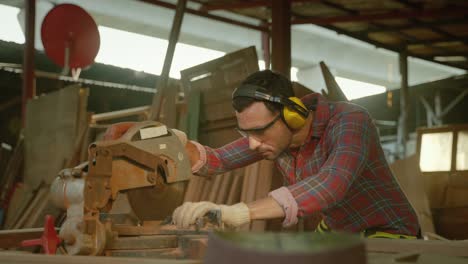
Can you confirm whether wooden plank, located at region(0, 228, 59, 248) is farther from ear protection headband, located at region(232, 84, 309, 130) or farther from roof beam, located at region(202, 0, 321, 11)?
roof beam, located at region(202, 0, 321, 11)

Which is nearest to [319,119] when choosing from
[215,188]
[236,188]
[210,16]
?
[236,188]

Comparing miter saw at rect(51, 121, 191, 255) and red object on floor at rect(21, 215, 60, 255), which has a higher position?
miter saw at rect(51, 121, 191, 255)

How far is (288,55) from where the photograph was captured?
205 inches

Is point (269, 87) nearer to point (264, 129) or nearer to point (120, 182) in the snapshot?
point (264, 129)

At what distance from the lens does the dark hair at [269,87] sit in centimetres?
223

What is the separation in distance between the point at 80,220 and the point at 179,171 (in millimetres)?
418

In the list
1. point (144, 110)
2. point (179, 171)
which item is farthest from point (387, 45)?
point (179, 171)

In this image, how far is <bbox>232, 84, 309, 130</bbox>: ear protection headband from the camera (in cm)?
221

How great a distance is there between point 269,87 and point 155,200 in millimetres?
669

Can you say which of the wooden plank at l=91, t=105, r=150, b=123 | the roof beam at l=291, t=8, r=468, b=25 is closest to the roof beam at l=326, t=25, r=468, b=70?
the roof beam at l=291, t=8, r=468, b=25

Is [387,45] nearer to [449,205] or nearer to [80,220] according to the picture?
[449,205]

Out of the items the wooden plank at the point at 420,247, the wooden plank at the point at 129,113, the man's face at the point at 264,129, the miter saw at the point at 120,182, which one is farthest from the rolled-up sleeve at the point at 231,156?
the wooden plank at the point at 129,113

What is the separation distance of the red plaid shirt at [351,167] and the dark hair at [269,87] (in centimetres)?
23

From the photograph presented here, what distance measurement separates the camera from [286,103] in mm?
2236
